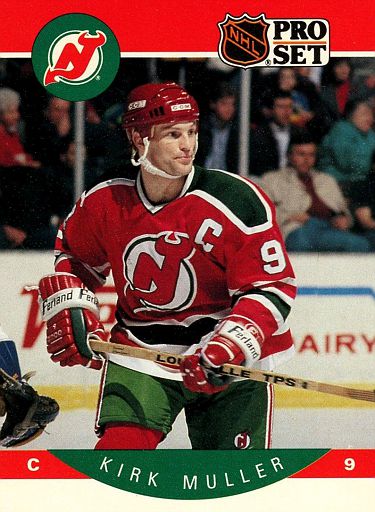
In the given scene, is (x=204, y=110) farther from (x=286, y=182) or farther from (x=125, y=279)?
(x=125, y=279)

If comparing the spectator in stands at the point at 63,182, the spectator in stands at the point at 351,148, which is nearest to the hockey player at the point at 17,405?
the spectator in stands at the point at 63,182

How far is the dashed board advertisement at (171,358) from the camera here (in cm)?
356

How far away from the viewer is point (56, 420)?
3688mm

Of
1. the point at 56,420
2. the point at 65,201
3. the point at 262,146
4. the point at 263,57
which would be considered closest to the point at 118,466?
the point at 56,420

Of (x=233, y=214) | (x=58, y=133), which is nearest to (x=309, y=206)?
(x=233, y=214)

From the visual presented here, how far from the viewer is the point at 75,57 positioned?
142 inches

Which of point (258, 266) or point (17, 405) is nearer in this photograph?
point (258, 266)

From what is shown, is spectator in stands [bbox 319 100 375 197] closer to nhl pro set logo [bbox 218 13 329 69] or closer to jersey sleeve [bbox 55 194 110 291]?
nhl pro set logo [bbox 218 13 329 69]

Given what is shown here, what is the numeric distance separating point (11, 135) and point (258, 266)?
0.96m

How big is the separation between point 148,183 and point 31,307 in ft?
1.98

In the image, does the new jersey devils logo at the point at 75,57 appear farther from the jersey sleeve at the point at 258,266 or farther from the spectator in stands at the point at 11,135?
the jersey sleeve at the point at 258,266

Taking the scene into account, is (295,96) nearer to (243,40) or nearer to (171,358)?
(243,40)

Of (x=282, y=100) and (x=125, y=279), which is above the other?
(x=282, y=100)

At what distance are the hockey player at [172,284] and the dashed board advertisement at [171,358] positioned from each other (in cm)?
4
